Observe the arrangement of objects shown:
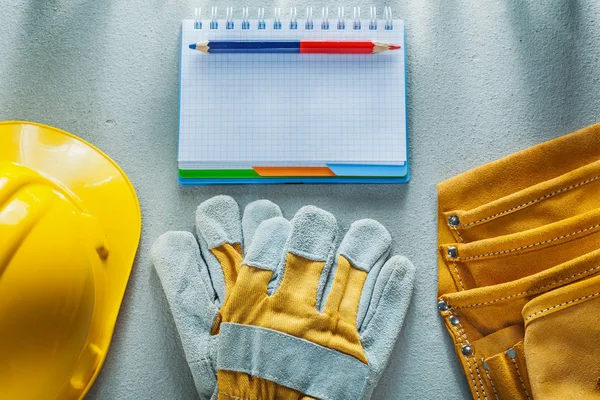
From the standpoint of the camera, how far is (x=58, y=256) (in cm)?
72

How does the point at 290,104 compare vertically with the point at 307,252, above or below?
above

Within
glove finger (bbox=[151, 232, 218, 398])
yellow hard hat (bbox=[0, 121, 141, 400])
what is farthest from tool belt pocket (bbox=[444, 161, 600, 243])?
yellow hard hat (bbox=[0, 121, 141, 400])

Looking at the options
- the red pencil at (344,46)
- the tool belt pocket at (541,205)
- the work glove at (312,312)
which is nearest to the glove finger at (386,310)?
the work glove at (312,312)

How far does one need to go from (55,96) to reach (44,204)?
0.25 metres

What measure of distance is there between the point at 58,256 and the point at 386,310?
0.43 meters

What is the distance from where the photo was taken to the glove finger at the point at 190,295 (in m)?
0.85

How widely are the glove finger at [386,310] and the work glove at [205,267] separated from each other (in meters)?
0.15

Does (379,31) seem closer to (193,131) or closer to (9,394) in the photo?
(193,131)

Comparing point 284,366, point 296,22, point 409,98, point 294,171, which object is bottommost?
point 284,366

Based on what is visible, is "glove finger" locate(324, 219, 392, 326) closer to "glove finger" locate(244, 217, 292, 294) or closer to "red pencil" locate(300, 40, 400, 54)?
"glove finger" locate(244, 217, 292, 294)

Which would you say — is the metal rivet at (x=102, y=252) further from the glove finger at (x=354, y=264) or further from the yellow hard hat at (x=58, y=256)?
the glove finger at (x=354, y=264)

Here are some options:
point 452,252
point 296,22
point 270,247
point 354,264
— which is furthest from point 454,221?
point 296,22

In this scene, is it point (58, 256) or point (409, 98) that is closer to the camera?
point (58, 256)

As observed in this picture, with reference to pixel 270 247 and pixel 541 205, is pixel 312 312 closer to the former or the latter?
pixel 270 247
